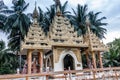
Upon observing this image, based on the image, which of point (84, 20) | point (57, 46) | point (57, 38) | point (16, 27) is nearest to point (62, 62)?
point (57, 46)

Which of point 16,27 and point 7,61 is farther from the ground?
point 16,27

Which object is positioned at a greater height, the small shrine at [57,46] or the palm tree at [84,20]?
the palm tree at [84,20]

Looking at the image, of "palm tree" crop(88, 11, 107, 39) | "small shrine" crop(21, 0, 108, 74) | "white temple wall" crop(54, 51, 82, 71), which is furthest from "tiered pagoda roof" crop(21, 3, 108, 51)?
"palm tree" crop(88, 11, 107, 39)

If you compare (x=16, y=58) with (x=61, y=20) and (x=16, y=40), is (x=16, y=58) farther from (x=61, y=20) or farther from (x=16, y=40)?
(x=61, y=20)

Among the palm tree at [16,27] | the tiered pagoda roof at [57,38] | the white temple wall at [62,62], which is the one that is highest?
the palm tree at [16,27]

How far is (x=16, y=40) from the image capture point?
81.8 ft

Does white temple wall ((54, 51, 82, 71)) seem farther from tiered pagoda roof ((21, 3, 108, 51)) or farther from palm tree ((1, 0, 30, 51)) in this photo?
palm tree ((1, 0, 30, 51))

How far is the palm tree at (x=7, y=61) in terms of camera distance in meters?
24.9

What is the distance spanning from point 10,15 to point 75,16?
442 inches

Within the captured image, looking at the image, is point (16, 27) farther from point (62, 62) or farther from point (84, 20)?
point (62, 62)

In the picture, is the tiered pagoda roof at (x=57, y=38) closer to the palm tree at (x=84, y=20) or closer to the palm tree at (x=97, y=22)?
the palm tree at (x=84, y=20)

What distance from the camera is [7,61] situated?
2509cm

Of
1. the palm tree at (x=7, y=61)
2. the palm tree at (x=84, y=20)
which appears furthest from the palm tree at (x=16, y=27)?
the palm tree at (x=84, y=20)

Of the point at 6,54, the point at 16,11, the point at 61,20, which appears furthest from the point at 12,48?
the point at 61,20
